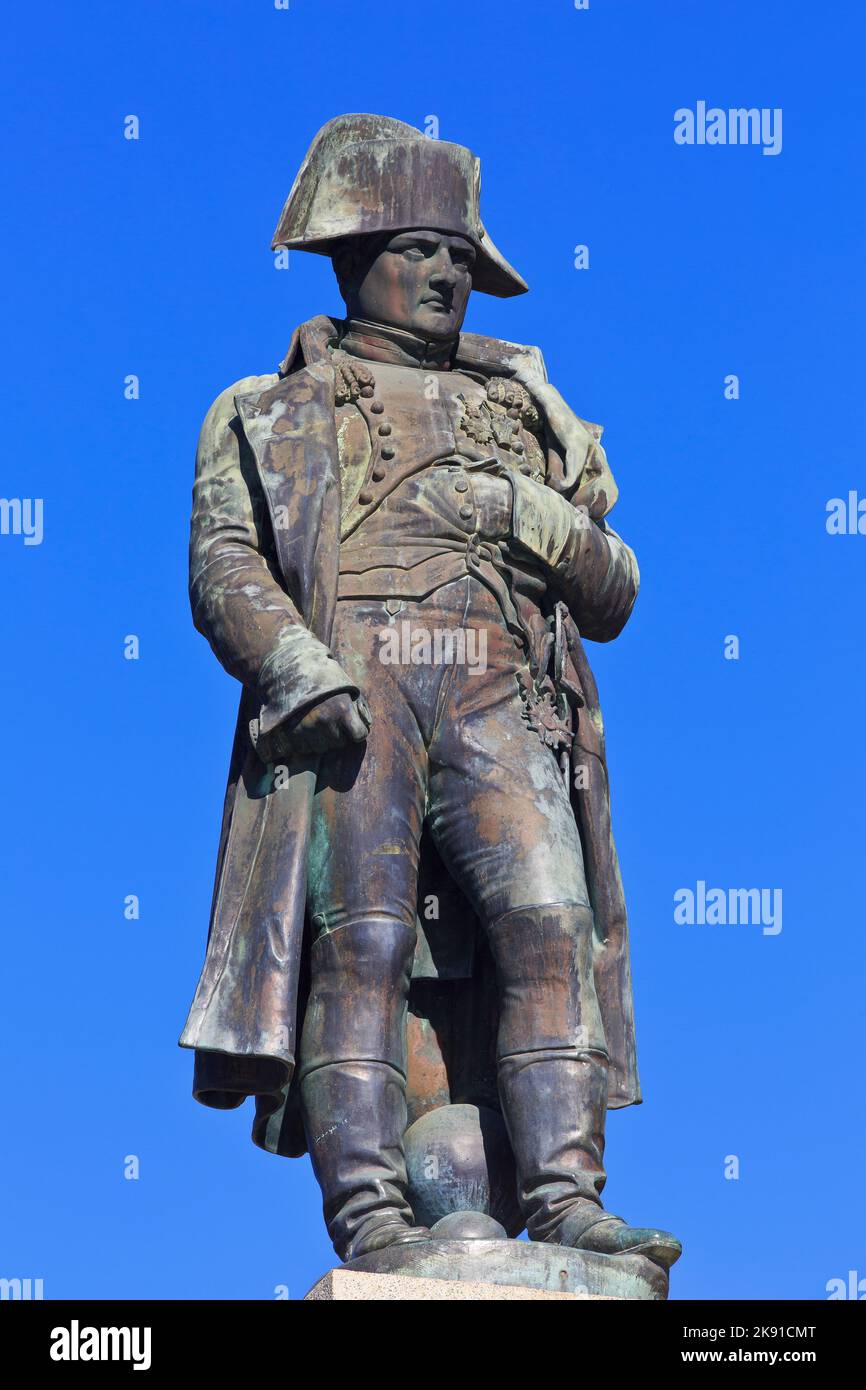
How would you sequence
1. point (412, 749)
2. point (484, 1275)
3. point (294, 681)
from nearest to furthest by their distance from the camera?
point (484, 1275), point (294, 681), point (412, 749)

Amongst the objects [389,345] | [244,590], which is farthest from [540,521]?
[244,590]

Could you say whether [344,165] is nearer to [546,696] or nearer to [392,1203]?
[546,696]

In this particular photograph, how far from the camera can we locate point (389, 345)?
518 inches

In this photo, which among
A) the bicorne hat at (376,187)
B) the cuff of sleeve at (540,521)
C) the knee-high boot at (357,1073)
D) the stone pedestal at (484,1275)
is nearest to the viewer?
the stone pedestal at (484,1275)

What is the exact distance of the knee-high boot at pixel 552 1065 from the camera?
1177 cm

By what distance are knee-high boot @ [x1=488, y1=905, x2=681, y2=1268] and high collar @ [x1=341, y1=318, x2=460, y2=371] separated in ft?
8.75

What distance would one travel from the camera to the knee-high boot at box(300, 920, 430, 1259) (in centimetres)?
1172

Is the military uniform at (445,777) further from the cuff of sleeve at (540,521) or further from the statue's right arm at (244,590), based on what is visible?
the statue's right arm at (244,590)

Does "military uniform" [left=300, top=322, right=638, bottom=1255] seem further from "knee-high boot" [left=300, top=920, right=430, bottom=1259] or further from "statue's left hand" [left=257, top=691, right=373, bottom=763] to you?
"statue's left hand" [left=257, top=691, right=373, bottom=763]

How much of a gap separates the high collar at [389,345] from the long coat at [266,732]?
159 millimetres

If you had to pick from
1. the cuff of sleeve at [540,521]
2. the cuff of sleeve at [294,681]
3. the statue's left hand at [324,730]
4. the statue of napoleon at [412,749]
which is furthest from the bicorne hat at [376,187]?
the statue's left hand at [324,730]

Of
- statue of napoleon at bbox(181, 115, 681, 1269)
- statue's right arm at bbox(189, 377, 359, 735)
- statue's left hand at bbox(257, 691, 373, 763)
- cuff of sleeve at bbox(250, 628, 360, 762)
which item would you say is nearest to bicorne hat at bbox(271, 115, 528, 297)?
statue of napoleon at bbox(181, 115, 681, 1269)

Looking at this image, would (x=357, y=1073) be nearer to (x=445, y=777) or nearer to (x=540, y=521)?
(x=445, y=777)

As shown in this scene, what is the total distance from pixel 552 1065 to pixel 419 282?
11.6 feet
